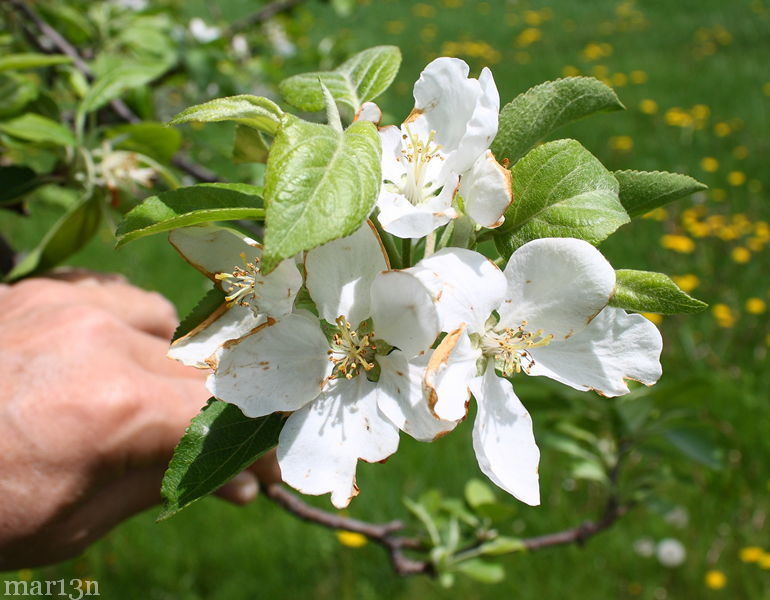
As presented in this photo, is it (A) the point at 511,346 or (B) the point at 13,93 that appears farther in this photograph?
(B) the point at 13,93

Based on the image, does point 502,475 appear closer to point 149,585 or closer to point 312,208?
point 312,208

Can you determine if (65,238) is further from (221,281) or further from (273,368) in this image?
(273,368)

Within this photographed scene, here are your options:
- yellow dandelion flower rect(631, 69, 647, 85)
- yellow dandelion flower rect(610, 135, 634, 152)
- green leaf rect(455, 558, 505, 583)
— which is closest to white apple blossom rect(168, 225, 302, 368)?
green leaf rect(455, 558, 505, 583)

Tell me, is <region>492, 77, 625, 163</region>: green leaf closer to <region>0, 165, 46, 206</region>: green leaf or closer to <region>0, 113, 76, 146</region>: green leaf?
<region>0, 113, 76, 146</region>: green leaf

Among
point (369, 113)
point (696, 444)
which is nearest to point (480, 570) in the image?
point (696, 444)

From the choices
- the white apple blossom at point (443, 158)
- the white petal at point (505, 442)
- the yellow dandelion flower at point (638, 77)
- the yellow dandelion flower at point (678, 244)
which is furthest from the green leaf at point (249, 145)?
the yellow dandelion flower at point (638, 77)
